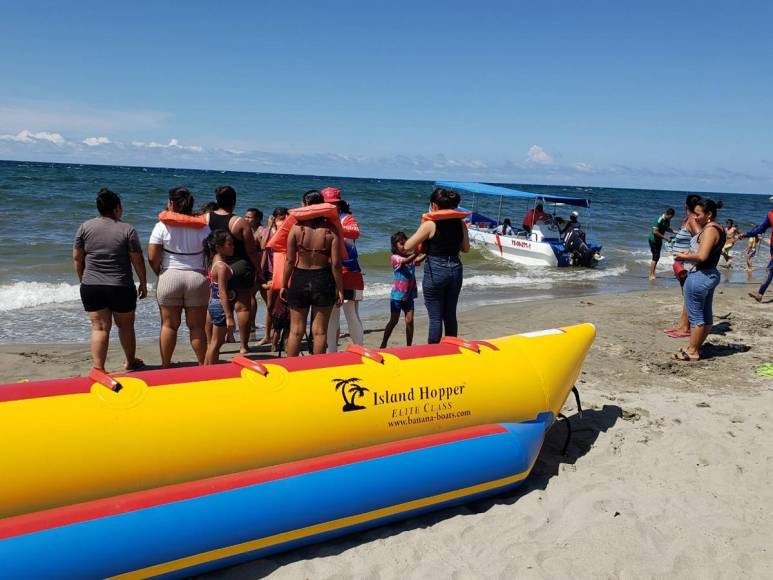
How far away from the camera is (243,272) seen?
5176 millimetres

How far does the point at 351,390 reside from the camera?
3092mm

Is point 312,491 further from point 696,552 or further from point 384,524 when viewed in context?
point 696,552

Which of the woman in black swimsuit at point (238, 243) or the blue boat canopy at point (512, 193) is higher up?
the blue boat canopy at point (512, 193)

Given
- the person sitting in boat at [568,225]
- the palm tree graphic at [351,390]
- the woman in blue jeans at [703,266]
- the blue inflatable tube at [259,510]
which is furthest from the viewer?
the person sitting in boat at [568,225]

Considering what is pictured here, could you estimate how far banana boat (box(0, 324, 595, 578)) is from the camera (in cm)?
244

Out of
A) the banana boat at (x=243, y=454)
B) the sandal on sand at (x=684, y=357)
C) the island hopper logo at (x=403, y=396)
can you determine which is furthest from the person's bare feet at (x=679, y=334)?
the island hopper logo at (x=403, y=396)

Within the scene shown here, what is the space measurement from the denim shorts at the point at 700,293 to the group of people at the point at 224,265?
87.6 inches

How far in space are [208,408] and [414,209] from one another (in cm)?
2886

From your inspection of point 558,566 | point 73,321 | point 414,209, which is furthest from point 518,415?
point 414,209

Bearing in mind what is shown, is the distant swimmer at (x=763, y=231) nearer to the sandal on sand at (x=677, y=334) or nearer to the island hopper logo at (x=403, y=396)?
the sandal on sand at (x=677, y=334)

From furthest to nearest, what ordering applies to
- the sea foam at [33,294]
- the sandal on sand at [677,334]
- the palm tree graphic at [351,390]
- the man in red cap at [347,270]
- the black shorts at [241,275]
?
1. the sea foam at [33,294]
2. the sandal on sand at [677,334]
3. the black shorts at [241,275]
4. the man in red cap at [347,270]
5. the palm tree graphic at [351,390]

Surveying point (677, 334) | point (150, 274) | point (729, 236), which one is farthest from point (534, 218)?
point (150, 274)

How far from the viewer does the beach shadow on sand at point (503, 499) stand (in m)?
2.79

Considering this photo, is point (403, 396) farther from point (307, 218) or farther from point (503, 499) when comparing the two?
point (307, 218)
